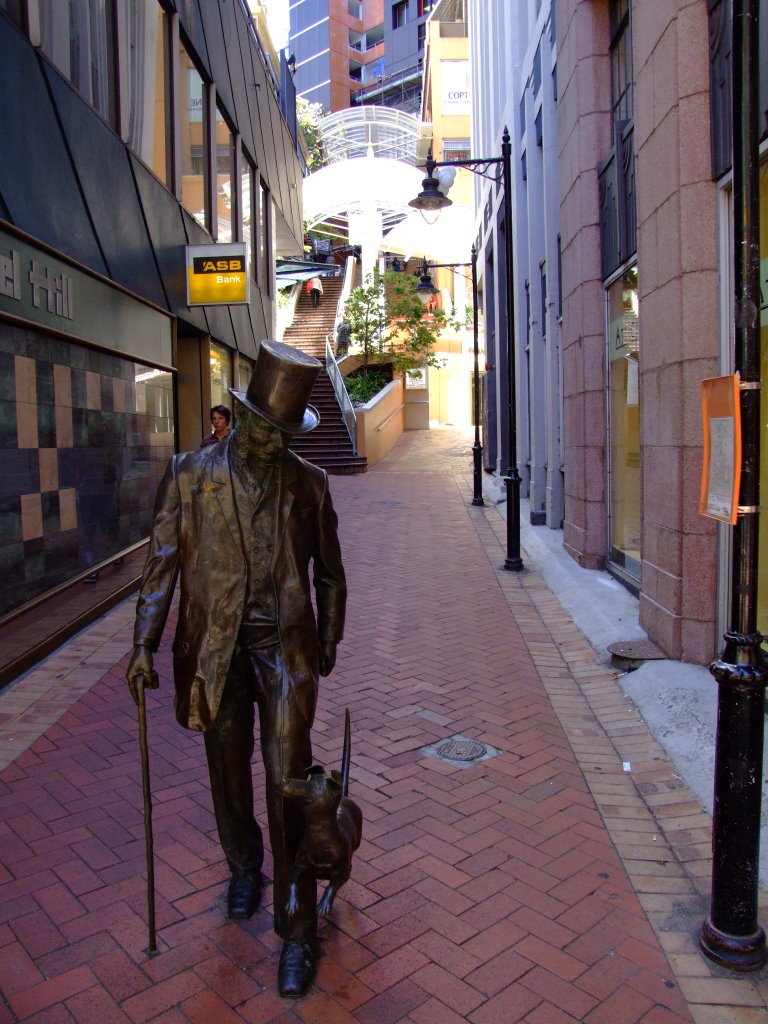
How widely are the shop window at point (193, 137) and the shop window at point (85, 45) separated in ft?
9.38

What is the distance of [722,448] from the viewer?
9.68 feet

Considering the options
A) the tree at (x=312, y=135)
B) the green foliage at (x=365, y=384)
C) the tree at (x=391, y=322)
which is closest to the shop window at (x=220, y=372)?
the green foliage at (x=365, y=384)

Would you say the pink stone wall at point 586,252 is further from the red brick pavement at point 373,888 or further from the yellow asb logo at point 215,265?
the yellow asb logo at point 215,265

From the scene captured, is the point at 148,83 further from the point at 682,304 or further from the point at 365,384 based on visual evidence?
the point at 365,384

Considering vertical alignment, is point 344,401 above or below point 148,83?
below

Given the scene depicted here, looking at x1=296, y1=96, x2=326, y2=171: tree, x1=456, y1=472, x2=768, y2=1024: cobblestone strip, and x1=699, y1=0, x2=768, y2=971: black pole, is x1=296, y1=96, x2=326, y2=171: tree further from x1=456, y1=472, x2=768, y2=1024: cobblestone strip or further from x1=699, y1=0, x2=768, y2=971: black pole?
x1=699, y1=0, x2=768, y2=971: black pole

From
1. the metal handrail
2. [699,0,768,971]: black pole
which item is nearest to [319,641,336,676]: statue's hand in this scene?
[699,0,768,971]: black pole

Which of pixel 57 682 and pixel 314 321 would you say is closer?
pixel 57 682

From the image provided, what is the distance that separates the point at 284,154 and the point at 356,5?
65.7 m

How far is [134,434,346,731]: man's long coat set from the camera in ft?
9.53

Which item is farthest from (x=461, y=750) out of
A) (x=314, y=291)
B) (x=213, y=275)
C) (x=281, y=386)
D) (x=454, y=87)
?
(x=454, y=87)

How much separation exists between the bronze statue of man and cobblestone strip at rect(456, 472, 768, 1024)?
134cm

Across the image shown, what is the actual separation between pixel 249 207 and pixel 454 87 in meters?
37.1

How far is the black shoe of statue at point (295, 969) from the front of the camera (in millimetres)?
2734
